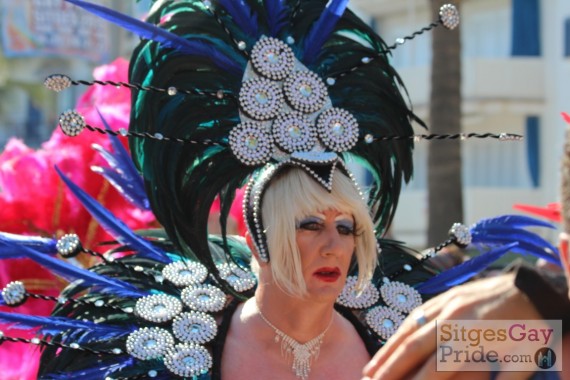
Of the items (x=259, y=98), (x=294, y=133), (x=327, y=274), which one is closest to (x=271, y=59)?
(x=259, y=98)

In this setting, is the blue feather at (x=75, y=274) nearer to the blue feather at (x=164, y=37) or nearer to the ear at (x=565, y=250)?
the blue feather at (x=164, y=37)

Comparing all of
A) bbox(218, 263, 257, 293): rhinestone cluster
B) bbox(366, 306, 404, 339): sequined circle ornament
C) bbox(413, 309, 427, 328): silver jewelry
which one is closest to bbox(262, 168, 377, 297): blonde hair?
bbox(366, 306, 404, 339): sequined circle ornament

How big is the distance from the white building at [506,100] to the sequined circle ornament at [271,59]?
16.7 meters

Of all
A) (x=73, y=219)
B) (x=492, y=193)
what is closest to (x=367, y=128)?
(x=73, y=219)

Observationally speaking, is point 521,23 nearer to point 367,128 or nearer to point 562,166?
point 367,128

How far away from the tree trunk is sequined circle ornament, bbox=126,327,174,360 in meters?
5.35

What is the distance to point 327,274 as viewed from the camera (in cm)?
308

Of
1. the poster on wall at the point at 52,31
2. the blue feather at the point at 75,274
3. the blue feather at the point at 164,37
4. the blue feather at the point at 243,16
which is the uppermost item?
the poster on wall at the point at 52,31

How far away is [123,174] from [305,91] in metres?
0.91

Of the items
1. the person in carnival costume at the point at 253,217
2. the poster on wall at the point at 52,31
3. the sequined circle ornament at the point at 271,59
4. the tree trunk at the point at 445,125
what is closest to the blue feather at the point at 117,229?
the person in carnival costume at the point at 253,217

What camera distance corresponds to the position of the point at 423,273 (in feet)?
12.3

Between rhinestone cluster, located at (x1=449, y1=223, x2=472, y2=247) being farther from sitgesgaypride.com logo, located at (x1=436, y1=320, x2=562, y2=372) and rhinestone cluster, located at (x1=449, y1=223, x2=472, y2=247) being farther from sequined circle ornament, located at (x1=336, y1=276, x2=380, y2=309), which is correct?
sitgesgaypride.com logo, located at (x1=436, y1=320, x2=562, y2=372)

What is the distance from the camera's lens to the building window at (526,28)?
20.5 metres

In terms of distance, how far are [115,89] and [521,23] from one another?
54.1 feet
